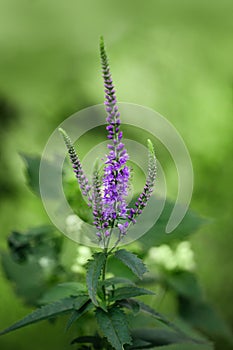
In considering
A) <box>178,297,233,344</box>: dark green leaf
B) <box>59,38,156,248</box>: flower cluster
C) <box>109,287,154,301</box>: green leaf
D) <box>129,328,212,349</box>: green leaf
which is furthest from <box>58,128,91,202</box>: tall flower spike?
<box>178,297,233,344</box>: dark green leaf

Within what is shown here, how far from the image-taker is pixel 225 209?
4.72 ft

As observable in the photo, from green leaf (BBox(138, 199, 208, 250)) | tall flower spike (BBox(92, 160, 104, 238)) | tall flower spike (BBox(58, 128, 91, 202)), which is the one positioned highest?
green leaf (BBox(138, 199, 208, 250))

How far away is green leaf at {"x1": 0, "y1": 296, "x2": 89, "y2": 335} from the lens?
0.54m

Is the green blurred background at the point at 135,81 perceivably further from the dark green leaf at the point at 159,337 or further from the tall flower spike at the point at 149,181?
the tall flower spike at the point at 149,181

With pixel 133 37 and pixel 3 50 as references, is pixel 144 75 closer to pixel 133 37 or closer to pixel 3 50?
pixel 133 37

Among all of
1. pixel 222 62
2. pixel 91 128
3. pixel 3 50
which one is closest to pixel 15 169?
pixel 91 128

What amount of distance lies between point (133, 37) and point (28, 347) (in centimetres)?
93

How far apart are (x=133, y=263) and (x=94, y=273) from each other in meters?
0.04

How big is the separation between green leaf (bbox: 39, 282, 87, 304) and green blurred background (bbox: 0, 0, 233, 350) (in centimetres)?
67

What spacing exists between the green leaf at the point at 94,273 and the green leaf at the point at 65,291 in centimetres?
10

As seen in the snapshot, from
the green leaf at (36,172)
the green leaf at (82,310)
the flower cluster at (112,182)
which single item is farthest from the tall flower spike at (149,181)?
the green leaf at (36,172)

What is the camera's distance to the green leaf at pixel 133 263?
463 mm

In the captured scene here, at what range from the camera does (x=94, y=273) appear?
1.57 ft

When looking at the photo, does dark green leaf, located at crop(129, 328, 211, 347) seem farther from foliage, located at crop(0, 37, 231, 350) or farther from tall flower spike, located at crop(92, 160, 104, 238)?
tall flower spike, located at crop(92, 160, 104, 238)
